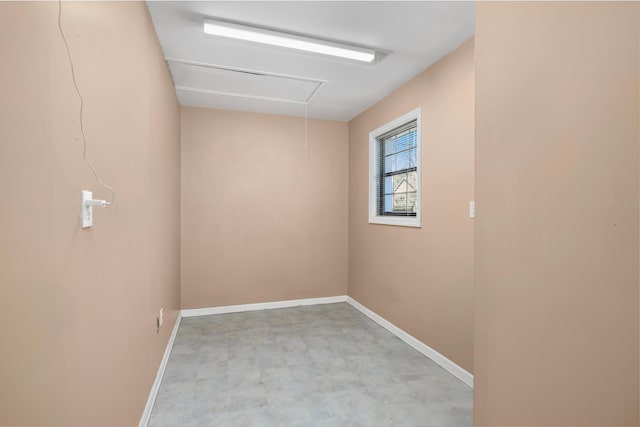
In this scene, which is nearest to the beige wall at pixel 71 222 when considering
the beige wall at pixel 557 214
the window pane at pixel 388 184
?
the beige wall at pixel 557 214

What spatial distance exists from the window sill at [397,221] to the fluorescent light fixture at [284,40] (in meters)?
1.53

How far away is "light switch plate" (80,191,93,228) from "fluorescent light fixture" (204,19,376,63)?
1569mm

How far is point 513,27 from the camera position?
3.57ft

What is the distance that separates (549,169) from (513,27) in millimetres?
534

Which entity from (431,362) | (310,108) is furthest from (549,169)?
(310,108)

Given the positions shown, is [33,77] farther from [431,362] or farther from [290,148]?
[290,148]

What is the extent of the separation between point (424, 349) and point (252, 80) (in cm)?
310

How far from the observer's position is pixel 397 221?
3326 millimetres

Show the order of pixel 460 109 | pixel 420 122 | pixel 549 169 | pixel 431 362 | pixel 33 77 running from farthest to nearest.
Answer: pixel 420 122
pixel 431 362
pixel 460 109
pixel 549 169
pixel 33 77

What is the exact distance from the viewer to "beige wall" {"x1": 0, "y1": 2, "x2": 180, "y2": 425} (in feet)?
2.25

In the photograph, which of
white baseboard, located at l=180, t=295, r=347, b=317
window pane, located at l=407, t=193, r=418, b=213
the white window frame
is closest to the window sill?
the white window frame

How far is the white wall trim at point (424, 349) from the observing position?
2.41 meters

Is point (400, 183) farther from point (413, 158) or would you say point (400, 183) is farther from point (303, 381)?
point (303, 381)

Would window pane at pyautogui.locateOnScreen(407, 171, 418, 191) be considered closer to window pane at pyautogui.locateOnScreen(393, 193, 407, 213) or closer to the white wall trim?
window pane at pyautogui.locateOnScreen(393, 193, 407, 213)
